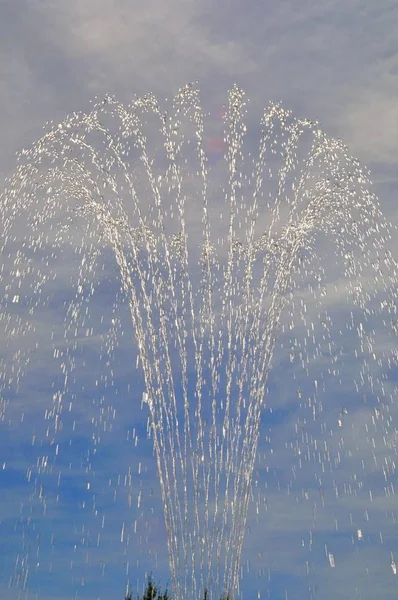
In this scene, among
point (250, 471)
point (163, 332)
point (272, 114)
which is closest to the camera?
point (250, 471)

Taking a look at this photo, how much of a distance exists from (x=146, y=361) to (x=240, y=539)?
10.4 metres

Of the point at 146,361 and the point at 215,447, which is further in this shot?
the point at 146,361

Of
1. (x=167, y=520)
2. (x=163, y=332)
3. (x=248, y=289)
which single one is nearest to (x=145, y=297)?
(x=163, y=332)

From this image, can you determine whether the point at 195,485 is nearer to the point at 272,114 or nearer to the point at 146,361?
the point at 146,361

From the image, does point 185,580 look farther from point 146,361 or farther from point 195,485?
point 146,361

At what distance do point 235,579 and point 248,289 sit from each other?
15267 millimetres

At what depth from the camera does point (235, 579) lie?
36.7 m

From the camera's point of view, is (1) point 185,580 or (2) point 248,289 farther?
(2) point 248,289

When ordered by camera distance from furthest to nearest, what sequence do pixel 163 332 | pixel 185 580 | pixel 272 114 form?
pixel 272 114
pixel 163 332
pixel 185 580

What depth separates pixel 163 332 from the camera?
136ft

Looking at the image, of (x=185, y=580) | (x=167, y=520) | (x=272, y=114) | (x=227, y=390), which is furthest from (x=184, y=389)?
Answer: (x=272, y=114)

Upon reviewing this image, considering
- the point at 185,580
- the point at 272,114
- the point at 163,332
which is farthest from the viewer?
the point at 272,114

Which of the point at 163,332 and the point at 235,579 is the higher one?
the point at 163,332

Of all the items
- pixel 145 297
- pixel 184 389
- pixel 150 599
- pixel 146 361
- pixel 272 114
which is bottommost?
pixel 150 599
